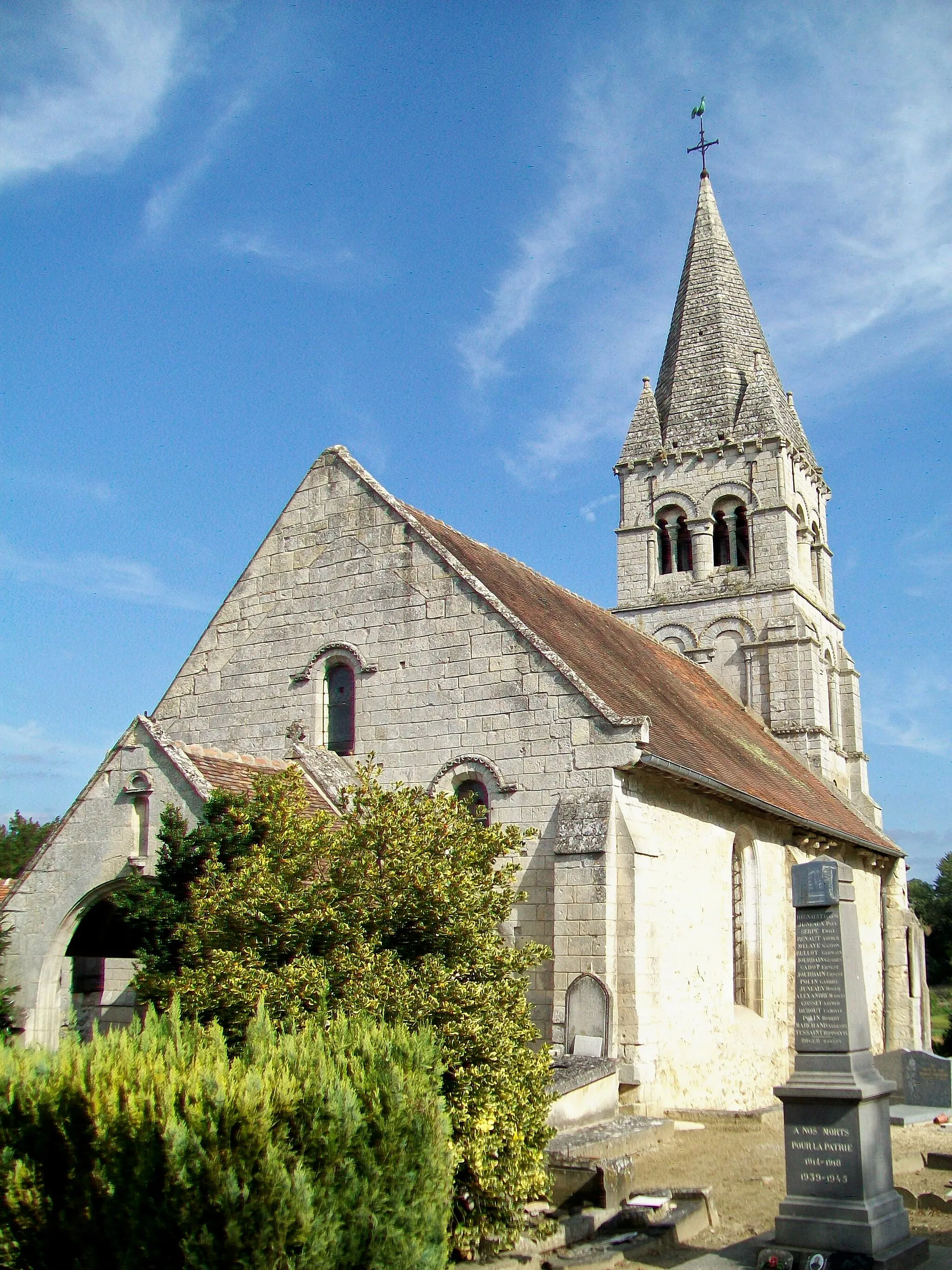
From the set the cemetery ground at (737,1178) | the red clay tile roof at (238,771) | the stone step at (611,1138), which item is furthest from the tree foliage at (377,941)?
the red clay tile roof at (238,771)

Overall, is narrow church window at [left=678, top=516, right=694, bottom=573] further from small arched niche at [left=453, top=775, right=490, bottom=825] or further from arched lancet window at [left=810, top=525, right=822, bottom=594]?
small arched niche at [left=453, top=775, right=490, bottom=825]

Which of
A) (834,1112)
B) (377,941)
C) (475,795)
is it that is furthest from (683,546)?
(834,1112)

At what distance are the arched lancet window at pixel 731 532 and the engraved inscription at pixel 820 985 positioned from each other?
1979 centimetres

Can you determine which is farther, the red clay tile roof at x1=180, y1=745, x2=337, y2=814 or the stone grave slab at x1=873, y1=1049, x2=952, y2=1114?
the stone grave slab at x1=873, y1=1049, x2=952, y2=1114

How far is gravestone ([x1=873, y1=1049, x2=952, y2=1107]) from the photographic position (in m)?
15.3

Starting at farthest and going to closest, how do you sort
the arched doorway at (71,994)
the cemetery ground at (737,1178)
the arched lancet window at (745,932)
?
the arched lancet window at (745,932) → the arched doorway at (71,994) → the cemetery ground at (737,1178)

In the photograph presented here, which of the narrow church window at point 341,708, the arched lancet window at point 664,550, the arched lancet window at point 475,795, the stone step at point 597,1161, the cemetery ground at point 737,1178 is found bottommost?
the cemetery ground at point 737,1178

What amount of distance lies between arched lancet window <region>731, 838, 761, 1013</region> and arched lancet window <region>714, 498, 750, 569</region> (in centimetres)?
1195

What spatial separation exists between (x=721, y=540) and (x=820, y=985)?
68.6 feet

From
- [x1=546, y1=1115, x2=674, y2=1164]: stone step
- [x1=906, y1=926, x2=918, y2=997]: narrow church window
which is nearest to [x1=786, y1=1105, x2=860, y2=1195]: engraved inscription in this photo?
[x1=546, y1=1115, x2=674, y2=1164]: stone step

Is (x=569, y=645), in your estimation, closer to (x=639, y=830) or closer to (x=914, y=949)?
(x=639, y=830)

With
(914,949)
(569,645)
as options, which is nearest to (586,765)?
(569,645)

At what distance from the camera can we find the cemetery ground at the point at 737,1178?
30.0ft

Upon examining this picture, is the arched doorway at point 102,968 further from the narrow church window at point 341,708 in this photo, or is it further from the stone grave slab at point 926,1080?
the stone grave slab at point 926,1080
